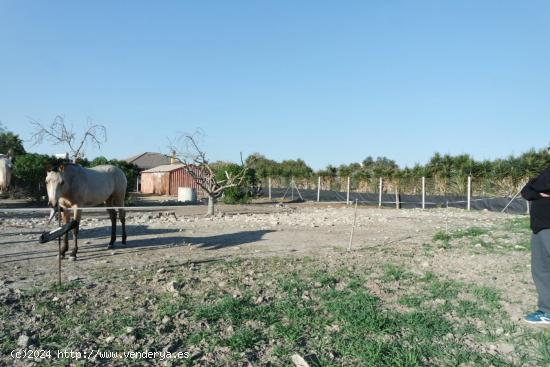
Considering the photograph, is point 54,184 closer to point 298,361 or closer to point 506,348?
point 298,361

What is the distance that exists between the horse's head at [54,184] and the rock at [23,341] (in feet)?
13.1

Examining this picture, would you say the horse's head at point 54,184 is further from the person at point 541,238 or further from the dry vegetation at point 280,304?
the person at point 541,238

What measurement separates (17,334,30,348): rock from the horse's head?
13.1 feet

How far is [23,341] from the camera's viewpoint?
3346 millimetres

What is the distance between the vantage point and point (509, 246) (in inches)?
329

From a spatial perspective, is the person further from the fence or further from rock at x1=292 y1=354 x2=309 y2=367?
the fence

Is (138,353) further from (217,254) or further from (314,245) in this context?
(314,245)

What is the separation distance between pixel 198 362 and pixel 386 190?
3303cm

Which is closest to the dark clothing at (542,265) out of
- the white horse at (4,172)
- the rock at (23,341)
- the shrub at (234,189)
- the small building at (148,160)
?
the rock at (23,341)

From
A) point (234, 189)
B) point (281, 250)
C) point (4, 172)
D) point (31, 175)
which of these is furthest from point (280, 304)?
point (234, 189)

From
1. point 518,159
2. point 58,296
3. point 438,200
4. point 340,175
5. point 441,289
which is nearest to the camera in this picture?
point 58,296

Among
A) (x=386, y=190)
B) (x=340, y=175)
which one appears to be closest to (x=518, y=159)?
(x=386, y=190)

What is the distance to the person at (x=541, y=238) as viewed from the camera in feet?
13.7

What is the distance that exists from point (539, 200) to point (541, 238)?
1.37 ft
